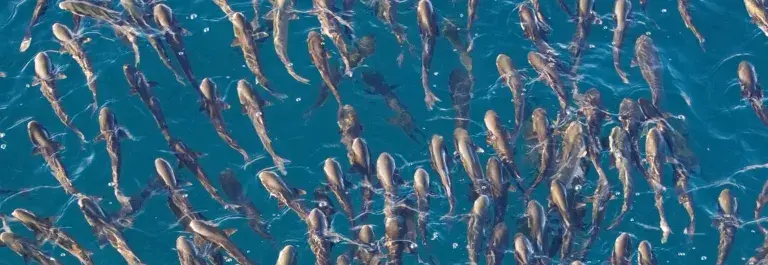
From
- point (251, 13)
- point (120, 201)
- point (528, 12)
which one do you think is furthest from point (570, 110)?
point (120, 201)

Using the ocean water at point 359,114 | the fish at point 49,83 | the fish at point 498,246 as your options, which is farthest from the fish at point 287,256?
the fish at point 49,83

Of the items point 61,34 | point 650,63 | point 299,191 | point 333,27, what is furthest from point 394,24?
point 61,34

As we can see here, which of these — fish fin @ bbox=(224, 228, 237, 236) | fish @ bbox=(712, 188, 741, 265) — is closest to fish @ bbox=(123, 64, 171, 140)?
fish fin @ bbox=(224, 228, 237, 236)

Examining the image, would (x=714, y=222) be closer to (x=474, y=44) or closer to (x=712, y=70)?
(x=712, y=70)

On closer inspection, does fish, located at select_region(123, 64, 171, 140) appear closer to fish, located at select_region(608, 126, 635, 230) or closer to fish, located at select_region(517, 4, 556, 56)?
fish, located at select_region(517, 4, 556, 56)

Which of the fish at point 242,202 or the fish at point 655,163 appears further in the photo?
the fish at point 655,163

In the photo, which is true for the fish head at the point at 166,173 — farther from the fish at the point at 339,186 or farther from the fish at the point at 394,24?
the fish at the point at 394,24

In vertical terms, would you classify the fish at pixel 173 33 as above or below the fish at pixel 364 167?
above

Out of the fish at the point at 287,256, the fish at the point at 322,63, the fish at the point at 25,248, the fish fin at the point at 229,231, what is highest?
the fish at the point at 322,63
